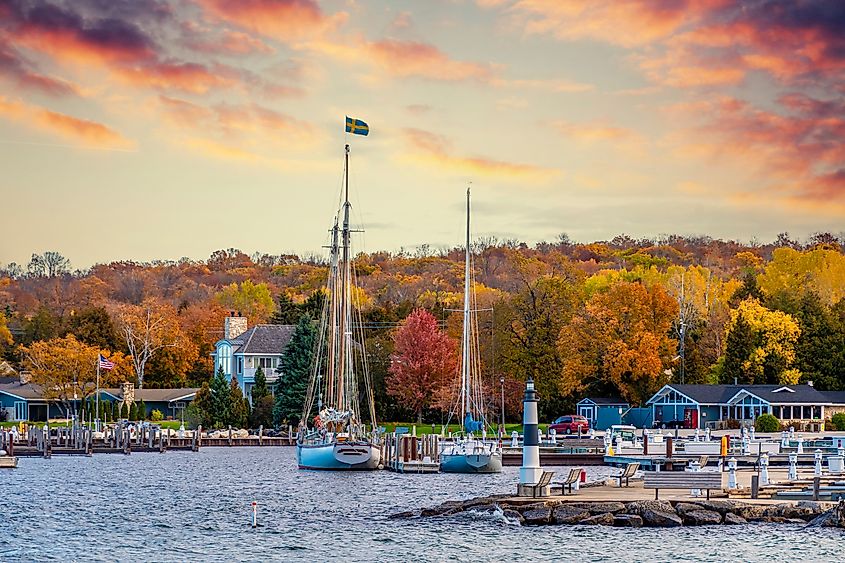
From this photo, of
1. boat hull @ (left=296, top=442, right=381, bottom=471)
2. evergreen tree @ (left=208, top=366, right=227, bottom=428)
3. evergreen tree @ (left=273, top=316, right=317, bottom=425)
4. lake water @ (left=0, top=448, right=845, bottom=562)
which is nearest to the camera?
lake water @ (left=0, top=448, right=845, bottom=562)

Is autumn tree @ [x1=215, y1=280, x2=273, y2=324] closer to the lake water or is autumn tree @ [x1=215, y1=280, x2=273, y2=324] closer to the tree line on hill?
the tree line on hill

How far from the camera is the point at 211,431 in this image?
4035 inches

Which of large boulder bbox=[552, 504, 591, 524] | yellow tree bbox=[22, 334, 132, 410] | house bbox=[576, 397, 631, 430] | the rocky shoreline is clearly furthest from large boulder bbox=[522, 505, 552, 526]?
yellow tree bbox=[22, 334, 132, 410]

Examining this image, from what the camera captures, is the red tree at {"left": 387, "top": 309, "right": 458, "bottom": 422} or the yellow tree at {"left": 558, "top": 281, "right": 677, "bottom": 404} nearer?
the yellow tree at {"left": 558, "top": 281, "right": 677, "bottom": 404}

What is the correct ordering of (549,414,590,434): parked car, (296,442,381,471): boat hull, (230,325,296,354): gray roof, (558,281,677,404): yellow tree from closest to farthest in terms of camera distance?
1. (296,442,381,471): boat hull
2. (549,414,590,434): parked car
3. (558,281,677,404): yellow tree
4. (230,325,296,354): gray roof

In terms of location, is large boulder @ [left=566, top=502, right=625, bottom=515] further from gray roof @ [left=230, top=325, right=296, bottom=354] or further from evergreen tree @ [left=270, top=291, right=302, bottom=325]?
evergreen tree @ [left=270, top=291, right=302, bottom=325]

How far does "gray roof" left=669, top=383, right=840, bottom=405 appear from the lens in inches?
3681

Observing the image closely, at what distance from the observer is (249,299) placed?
181 m

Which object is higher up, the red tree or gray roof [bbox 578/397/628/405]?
the red tree

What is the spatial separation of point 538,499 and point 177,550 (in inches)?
435

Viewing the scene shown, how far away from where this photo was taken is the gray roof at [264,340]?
406ft

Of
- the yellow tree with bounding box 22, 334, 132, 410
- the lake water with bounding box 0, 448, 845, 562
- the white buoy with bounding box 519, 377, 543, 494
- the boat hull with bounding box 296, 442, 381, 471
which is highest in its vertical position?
the yellow tree with bounding box 22, 334, 132, 410

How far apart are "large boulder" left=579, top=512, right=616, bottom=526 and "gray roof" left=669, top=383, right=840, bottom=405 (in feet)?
192

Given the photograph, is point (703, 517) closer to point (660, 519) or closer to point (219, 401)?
point (660, 519)
